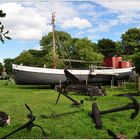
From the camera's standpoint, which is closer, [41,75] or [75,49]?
[41,75]

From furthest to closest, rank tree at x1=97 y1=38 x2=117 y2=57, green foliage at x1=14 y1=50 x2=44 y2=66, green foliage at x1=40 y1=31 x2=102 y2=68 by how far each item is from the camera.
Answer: tree at x1=97 y1=38 x2=117 y2=57 → green foliage at x1=14 y1=50 x2=44 y2=66 → green foliage at x1=40 y1=31 x2=102 y2=68

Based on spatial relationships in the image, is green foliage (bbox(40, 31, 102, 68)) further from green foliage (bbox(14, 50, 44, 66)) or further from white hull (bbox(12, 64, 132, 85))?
white hull (bbox(12, 64, 132, 85))

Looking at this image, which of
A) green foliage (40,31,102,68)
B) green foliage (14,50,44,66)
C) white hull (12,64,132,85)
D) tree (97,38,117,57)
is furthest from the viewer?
tree (97,38,117,57)

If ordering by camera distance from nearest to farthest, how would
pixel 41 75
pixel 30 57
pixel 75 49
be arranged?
pixel 41 75
pixel 75 49
pixel 30 57

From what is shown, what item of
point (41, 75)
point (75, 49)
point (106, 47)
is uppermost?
point (106, 47)

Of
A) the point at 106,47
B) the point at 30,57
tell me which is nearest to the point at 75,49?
the point at 30,57

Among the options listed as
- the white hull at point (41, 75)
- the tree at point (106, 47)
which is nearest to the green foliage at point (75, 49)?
the tree at point (106, 47)

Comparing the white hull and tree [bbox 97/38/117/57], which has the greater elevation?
tree [bbox 97/38/117/57]

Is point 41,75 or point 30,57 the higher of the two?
point 30,57

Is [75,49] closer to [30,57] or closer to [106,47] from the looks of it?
[30,57]

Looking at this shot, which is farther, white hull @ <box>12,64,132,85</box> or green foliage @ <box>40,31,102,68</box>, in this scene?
green foliage @ <box>40,31,102,68</box>

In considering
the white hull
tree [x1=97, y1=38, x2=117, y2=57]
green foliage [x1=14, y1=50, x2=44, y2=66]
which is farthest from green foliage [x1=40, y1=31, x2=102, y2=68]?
the white hull

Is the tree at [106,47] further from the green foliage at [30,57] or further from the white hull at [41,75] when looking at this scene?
the white hull at [41,75]

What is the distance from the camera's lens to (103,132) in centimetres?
805
